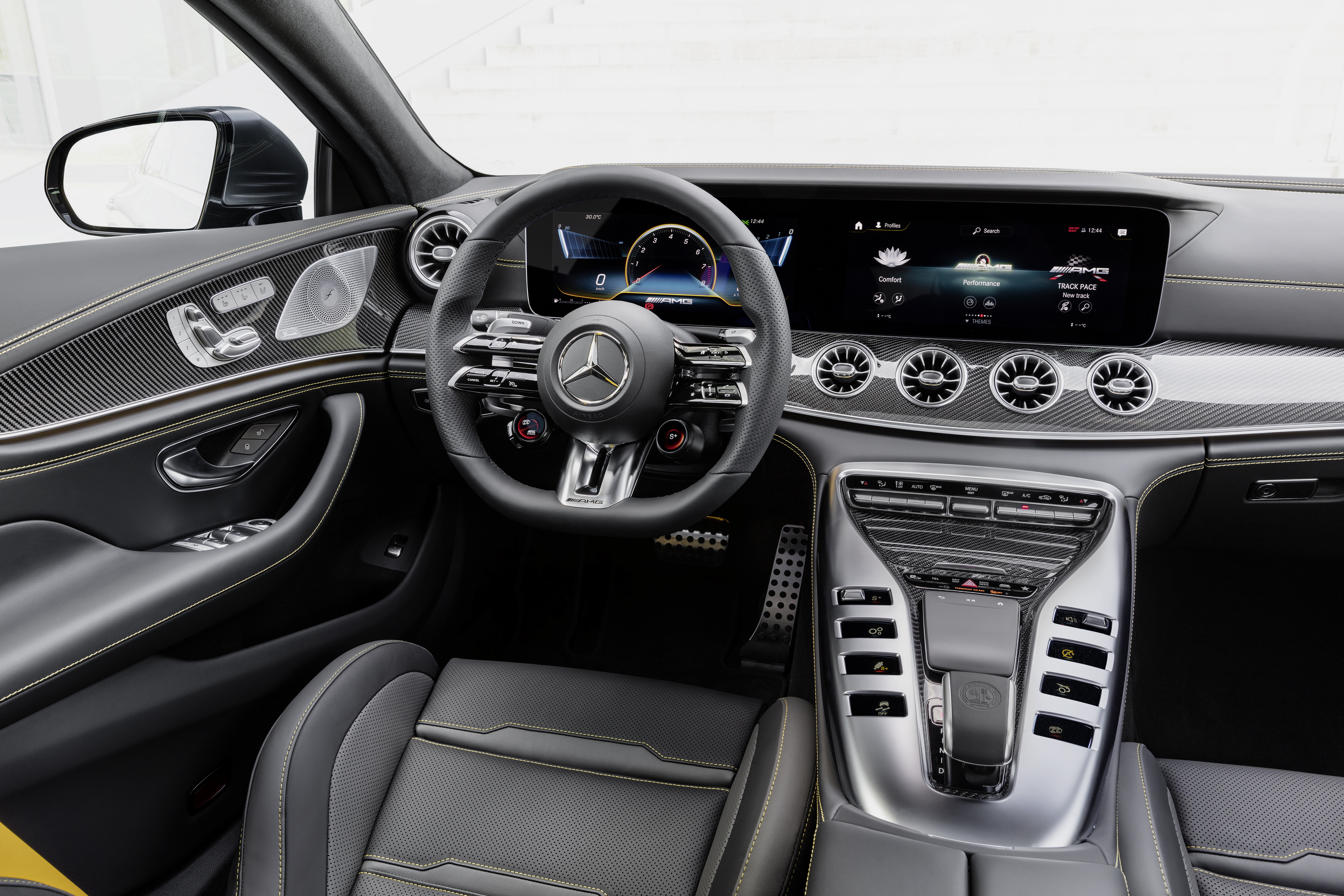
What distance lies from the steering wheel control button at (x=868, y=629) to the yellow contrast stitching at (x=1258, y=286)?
0.88m

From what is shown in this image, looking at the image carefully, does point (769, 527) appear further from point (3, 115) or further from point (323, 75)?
point (3, 115)

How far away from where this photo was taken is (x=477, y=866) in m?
1.17

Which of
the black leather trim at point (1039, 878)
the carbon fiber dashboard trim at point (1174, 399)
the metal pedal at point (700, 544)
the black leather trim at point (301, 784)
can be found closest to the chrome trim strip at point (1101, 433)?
the carbon fiber dashboard trim at point (1174, 399)

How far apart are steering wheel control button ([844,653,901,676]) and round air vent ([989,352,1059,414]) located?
583 mm

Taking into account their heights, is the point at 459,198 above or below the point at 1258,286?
above

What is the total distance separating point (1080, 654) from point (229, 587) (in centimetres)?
138

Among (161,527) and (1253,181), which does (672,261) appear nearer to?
(161,527)

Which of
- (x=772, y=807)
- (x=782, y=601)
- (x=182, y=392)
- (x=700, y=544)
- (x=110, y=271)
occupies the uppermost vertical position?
(x=110, y=271)

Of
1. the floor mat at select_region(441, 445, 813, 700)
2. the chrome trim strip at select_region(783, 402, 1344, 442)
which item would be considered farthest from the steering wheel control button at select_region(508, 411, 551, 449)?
the floor mat at select_region(441, 445, 813, 700)

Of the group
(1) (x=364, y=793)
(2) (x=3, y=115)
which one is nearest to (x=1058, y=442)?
(1) (x=364, y=793)

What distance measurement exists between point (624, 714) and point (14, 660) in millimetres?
860

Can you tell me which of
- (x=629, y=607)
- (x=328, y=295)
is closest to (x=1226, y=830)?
(x=629, y=607)

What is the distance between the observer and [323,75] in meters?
1.57

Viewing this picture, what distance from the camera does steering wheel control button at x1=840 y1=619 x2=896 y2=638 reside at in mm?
1296
